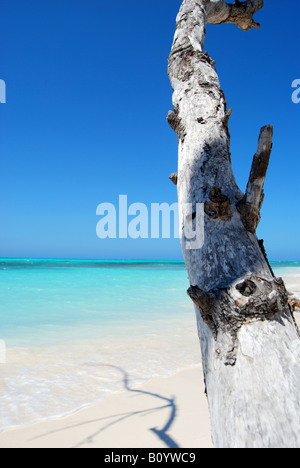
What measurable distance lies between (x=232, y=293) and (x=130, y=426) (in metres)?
1.76

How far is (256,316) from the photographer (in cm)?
86

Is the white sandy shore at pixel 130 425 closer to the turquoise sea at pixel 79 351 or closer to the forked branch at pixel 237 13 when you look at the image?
the turquoise sea at pixel 79 351

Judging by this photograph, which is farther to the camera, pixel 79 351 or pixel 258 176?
pixel 79 351

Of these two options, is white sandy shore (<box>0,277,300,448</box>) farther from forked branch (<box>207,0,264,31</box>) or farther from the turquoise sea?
forked branch (<box>207,0,264,31</box>)

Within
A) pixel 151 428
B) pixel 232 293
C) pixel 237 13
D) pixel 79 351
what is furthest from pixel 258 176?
pixel 79 351

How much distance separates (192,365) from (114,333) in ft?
6.17

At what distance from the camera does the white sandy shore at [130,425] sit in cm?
189

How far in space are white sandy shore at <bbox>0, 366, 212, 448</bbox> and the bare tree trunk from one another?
55.0 inches

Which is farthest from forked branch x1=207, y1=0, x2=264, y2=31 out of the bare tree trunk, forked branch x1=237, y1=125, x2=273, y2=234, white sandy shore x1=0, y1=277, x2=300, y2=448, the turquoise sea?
the turquoise sea

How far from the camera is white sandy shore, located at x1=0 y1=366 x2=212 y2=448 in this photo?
189cm

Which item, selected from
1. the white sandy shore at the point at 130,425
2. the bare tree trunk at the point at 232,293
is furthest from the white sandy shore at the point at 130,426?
the bare tree trunk at the point at 232,293

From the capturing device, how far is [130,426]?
207cm

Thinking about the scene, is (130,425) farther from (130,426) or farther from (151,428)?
(151,428)
